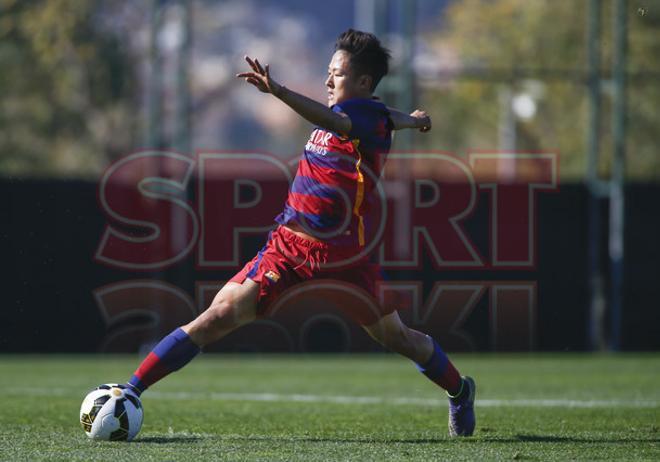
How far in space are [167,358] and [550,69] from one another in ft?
36.3

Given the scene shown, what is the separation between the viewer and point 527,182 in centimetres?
1462

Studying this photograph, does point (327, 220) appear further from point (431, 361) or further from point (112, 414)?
point (112, 414)

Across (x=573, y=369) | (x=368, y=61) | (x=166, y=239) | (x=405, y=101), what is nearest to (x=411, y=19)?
(x=405, y=101)

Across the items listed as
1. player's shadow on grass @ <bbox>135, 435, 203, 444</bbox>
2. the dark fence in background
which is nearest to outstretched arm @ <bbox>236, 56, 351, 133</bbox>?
player's shadow on grass @ <bbox>135, 435, 203, 444</bbox>

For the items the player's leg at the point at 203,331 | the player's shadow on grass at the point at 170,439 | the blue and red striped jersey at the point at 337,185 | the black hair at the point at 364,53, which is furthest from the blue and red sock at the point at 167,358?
the black hair at the point at 364,53

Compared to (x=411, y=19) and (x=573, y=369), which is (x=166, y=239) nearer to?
(x=411, y=19)

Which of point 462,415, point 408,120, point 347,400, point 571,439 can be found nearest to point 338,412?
point 347,400

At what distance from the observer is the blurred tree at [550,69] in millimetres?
15578

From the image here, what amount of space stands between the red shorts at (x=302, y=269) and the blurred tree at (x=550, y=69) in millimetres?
9929

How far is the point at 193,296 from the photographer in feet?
45.1

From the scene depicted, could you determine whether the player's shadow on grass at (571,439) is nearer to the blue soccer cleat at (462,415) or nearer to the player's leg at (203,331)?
the blue soccer cleat at (462,415)

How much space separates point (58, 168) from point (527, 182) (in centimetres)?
685

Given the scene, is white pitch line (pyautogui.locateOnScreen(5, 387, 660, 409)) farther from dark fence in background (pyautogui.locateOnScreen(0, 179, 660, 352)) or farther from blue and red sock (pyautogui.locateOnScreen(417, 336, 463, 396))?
dark fence in background (pyautogui.locateOnScreen(0, 179, 660, 352))

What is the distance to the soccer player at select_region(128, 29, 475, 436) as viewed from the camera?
5402 mm
